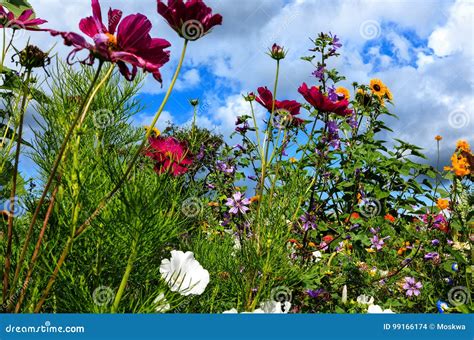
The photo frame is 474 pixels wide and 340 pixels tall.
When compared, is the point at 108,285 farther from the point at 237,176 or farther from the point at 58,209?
the point at 237,176

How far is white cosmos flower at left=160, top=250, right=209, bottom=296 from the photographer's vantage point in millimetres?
1684

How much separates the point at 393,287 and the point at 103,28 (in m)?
2.36

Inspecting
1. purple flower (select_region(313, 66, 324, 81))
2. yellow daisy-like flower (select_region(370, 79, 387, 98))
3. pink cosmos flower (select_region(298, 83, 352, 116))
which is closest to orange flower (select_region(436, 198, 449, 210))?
yellow daisy-like flower (select_region(370, 79, 387, 98))

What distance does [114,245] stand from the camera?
1648 mm

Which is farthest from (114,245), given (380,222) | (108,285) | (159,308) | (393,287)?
(380,222)

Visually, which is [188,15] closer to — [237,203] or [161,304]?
[161,304]
